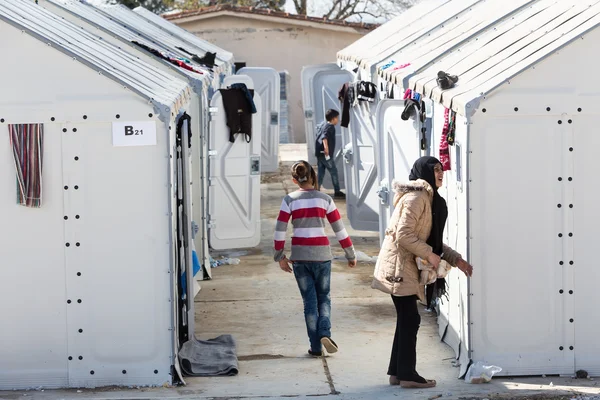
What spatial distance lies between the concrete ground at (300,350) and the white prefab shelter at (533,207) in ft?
1.01

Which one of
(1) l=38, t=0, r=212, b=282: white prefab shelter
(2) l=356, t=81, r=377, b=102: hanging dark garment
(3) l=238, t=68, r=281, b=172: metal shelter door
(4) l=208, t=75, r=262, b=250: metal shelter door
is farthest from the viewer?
(3) l=238, t=68, r=281, b=172: metal shelter door

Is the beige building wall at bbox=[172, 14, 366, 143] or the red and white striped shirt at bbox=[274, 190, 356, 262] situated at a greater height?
the beige building wall at bbox=[172, 14, 366, 143]

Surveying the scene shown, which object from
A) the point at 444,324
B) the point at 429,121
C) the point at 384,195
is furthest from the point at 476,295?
the point at 384,195

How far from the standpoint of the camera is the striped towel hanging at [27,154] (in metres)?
7.30

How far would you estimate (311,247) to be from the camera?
828 centimetres

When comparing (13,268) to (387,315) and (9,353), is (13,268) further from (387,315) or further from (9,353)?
(387,315)

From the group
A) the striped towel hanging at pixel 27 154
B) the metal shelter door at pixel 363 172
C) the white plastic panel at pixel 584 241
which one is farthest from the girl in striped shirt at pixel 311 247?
the metal shelter door at pixel 363 172

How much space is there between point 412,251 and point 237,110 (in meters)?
5.38

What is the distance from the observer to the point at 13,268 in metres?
7.46

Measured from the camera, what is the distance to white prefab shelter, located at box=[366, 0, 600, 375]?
7.43m

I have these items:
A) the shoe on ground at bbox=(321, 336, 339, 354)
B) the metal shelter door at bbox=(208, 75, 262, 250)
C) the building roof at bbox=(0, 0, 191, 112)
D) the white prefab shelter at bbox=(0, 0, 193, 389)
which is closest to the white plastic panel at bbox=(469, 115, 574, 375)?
the shoe on ground at bbox=(321, 336, 339, 354)

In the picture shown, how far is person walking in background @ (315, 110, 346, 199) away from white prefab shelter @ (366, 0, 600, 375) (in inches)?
325

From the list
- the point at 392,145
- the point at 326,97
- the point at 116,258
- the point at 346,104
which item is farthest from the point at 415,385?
the point at 326,97

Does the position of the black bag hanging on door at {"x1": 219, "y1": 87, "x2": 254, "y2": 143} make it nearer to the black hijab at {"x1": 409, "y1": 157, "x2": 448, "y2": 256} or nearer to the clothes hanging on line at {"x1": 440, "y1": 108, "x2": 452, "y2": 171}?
the clothes hanging on line at {"x1": 440, "y1": 108, "x2": 452, "y2": 171}
